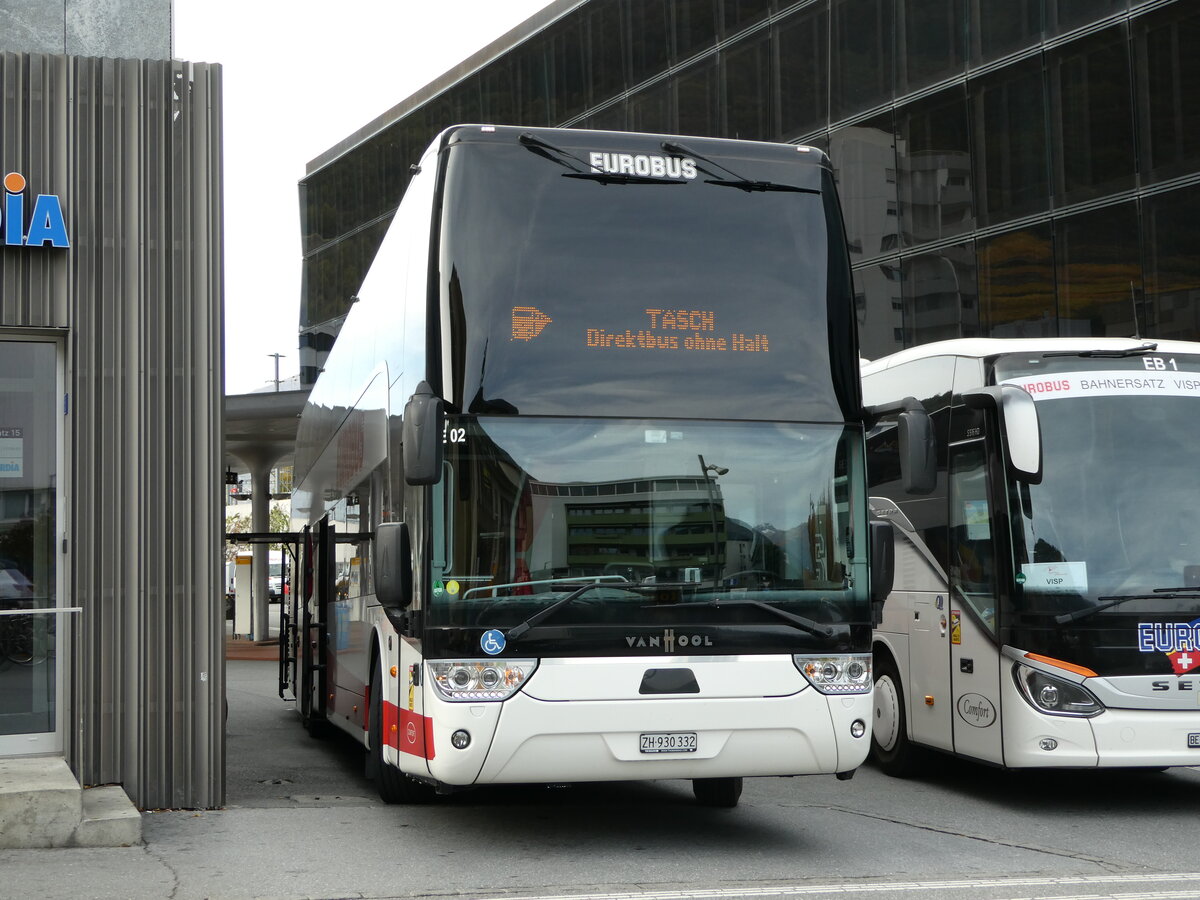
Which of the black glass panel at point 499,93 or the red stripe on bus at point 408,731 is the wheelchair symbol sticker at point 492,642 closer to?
the red stripe on bus at point 408,731

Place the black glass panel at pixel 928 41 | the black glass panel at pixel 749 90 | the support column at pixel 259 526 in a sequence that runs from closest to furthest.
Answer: the black glass panel at pixel 928 41 → the black glass panel at pixel 749 90 → the support column at pixel 259 526

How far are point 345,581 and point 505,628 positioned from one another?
185 inches

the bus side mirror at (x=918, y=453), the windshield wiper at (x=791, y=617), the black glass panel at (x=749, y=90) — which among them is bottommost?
the windshield wiper at (x=791, y=617)

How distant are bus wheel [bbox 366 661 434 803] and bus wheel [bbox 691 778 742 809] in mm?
1870

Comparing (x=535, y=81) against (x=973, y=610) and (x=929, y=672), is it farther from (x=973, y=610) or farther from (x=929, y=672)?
(x=973, y=610)

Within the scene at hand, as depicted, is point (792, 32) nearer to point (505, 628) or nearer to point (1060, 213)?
point (1060, 213)

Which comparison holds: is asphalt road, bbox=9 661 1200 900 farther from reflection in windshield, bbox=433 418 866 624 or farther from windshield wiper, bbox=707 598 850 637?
reflection in windshield, bbox=433 418 866 624

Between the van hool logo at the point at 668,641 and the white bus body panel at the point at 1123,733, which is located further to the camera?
the white bus body panel at the point at 1123,733

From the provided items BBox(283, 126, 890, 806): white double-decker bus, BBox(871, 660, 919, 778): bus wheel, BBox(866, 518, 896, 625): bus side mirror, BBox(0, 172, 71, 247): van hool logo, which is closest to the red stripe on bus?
BBox(283, 126, 890, 806): white double-decker bus

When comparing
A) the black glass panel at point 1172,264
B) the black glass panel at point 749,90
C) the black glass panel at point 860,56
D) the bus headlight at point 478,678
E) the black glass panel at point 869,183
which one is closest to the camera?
the bus headlight at point 478,678

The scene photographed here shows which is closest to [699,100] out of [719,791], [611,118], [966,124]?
[611,118]

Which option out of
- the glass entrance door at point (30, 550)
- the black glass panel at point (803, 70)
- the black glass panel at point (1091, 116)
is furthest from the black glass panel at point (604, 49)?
the glass entrance door at point (30, 550)

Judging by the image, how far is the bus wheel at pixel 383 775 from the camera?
10.1 m

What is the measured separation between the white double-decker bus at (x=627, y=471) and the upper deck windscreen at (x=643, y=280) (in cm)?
1
